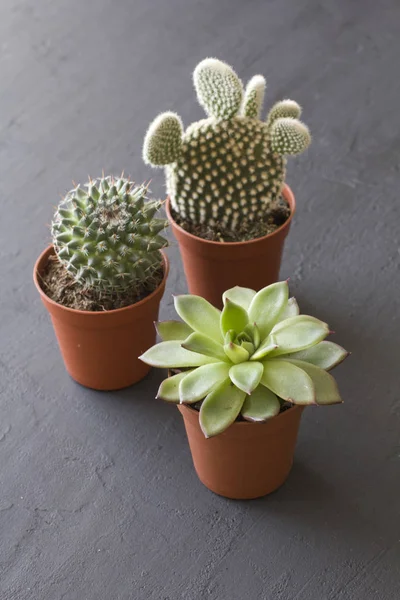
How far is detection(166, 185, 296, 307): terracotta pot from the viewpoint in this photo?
68.4 inches

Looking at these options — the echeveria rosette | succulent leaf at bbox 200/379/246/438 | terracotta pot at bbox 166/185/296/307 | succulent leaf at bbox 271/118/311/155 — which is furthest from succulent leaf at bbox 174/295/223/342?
succulent leaf at bbox 271/118/311/155

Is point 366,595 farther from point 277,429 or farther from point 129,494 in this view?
point 129,494

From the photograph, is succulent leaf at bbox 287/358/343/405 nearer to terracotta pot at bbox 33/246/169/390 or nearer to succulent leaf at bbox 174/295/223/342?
succulent leaf at bbox 174/295/223/342

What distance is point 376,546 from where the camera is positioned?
1435 millimetres

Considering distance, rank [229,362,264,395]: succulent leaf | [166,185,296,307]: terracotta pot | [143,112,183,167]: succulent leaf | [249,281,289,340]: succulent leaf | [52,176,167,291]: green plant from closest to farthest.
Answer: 1. [229,362,264,395]: succulent leaf
2. [249,281,289,340]: succulent leaf
3. [52,176,167,291]: green plant
4. [143,112,183,167]: succulent leaf
5. [166,185,296,307]: terracotta pot

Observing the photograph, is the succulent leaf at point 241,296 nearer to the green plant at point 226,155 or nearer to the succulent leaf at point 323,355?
the succulent leaf at point 323,355

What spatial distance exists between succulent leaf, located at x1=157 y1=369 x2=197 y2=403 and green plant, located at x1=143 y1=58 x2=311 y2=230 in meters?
0.50

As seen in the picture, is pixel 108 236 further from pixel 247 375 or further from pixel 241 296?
pixel 247 375

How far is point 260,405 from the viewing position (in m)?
1.31

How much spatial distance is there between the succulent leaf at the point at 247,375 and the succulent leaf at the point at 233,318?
0.25 feet

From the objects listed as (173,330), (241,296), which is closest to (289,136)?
(241,296)

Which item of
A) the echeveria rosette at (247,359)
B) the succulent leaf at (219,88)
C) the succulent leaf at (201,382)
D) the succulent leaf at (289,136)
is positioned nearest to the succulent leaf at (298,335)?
the echeveria rosette at (247,359)

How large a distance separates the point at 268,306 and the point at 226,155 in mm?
460

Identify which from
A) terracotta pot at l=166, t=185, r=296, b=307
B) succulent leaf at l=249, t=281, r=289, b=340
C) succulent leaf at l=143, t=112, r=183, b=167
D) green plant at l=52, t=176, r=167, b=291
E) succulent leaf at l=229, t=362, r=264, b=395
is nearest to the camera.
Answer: succulent leaf at l=229, t=362, r=264, b=395
